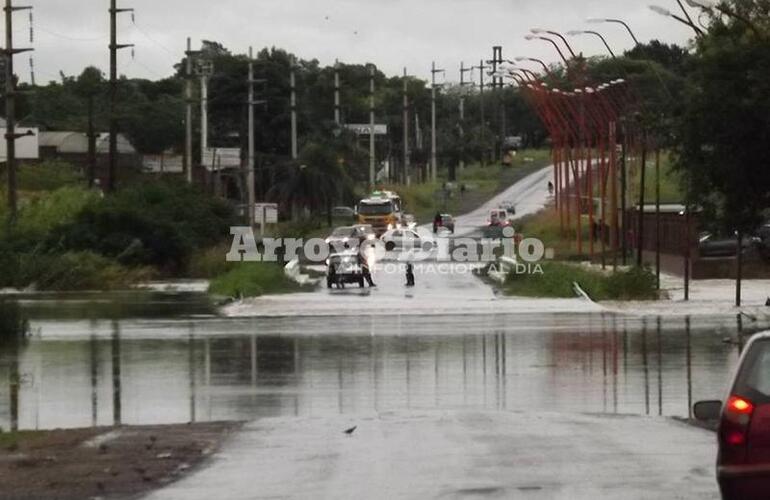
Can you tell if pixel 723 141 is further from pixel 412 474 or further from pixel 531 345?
pixel 412 474

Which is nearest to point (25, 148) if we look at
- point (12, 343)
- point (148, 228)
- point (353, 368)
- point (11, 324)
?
point (148, 228)

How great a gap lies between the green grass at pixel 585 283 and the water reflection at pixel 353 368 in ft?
24.5

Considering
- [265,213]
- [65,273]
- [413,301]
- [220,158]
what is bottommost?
[413,301]

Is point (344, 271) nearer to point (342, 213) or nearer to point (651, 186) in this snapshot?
point (651, 186)

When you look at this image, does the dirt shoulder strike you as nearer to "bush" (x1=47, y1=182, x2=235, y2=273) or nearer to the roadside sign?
"bush" (x1=47, y1=182, x2=235, y2=273)

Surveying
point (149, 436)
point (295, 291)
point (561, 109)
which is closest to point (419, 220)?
point (561, 109)

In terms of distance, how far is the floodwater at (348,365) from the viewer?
70.7ft

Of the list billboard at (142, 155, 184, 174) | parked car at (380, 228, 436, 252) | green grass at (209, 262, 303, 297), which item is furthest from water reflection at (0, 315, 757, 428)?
billboard at (142, 155, 184, 174)

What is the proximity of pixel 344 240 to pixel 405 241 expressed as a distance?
12.1 m

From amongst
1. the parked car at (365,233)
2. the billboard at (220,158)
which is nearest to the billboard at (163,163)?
the billboard at (220,158)

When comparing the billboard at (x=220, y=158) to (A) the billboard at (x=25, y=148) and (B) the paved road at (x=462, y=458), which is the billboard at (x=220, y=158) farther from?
(B) the paved road at (x=462, y=458)

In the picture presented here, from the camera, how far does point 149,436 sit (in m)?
A: 17.4

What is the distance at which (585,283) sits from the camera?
4981 centimetres

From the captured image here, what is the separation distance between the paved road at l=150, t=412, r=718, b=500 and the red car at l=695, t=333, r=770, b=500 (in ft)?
Result: 7.95
